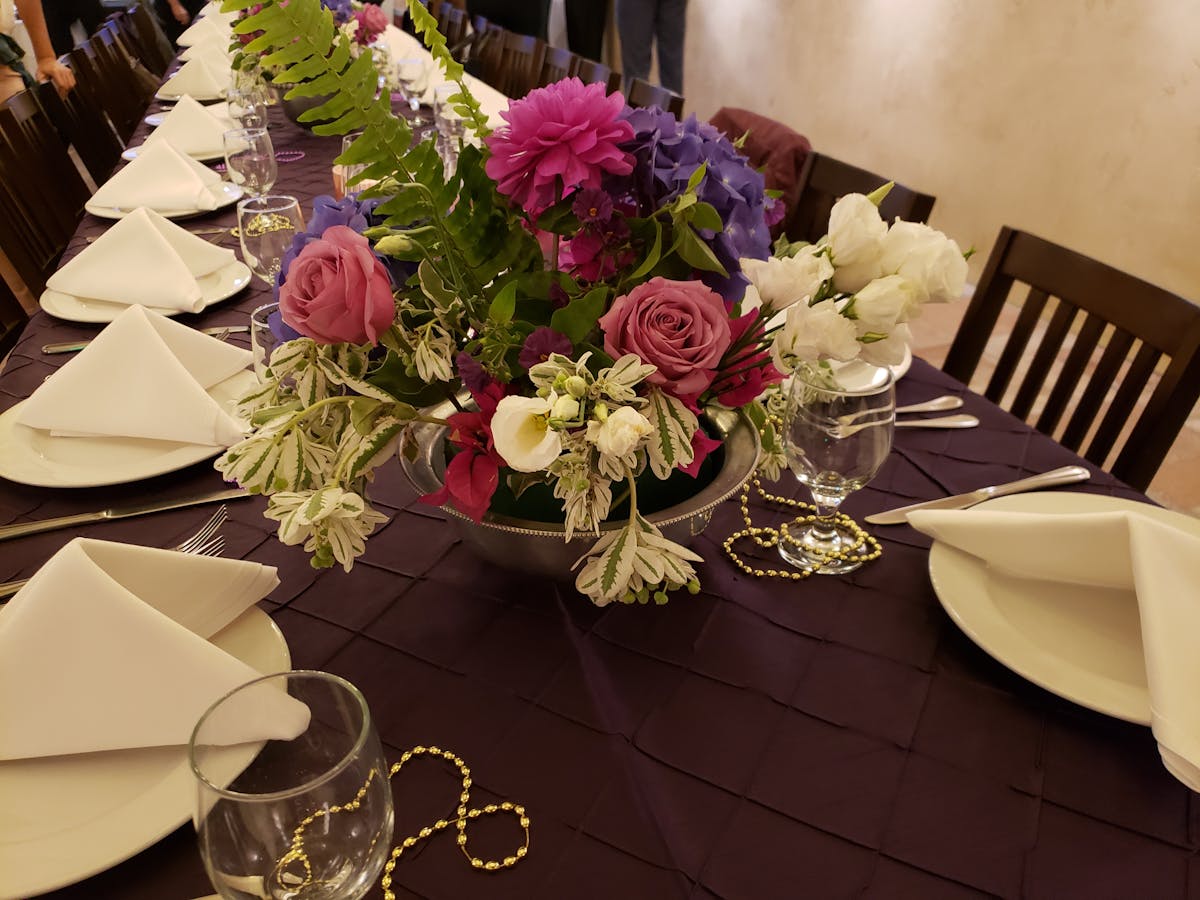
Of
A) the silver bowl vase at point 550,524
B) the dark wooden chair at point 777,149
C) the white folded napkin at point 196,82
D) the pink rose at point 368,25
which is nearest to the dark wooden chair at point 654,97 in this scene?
the dark wooden chair at point 777,149

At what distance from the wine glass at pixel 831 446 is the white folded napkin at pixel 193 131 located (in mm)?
1836

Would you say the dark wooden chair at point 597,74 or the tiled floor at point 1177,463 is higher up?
the dark wooden chair at point 597,74

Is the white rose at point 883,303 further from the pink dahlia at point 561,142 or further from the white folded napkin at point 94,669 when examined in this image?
the white folded napkin at point 94,669

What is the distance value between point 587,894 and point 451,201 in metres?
0.48

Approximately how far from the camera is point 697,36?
17.6ft

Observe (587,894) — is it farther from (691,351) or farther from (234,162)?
(234,162)


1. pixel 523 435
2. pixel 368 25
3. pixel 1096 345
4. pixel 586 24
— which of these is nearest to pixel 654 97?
pixel 368 25

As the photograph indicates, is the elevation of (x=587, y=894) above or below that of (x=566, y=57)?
below

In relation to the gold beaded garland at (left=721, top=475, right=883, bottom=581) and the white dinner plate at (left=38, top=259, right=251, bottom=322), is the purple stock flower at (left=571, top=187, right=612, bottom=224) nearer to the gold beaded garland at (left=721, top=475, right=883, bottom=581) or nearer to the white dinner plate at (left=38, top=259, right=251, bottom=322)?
the gold beaded garland at (left=721, top=475, right=883, bottom=581)

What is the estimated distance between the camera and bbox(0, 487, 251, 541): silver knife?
0.88 metres

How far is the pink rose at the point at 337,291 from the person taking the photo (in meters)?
0.59

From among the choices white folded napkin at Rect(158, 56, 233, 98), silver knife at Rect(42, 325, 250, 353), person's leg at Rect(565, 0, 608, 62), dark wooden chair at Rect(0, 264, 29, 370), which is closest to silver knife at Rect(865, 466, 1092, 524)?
silver knife at Rect(42, 325, 250, 353)

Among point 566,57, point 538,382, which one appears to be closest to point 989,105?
point 566,57

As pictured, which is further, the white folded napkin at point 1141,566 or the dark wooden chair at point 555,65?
the dark wooden chair at point 555,65
